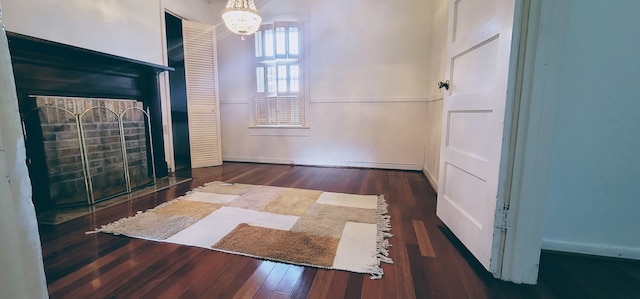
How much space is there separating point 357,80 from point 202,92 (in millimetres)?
2250

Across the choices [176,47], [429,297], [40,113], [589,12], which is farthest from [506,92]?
[176,47]

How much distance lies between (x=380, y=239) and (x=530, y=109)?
105 cm

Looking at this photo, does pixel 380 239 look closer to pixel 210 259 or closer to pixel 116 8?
pixel 210 259

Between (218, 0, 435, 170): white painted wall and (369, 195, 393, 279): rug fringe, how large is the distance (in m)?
1.57

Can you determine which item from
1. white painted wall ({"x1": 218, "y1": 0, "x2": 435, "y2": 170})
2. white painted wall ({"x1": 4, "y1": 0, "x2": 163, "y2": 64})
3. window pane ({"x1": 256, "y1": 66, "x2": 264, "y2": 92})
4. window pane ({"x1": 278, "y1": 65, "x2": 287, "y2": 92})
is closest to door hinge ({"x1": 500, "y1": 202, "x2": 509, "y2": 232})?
white painted wall ({"x1": 218, "y1": 0, "x2": 435, "y2": 170})

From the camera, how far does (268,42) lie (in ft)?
12.8

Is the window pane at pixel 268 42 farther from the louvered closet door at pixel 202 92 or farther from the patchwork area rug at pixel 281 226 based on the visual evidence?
the patchwork area rug at pixel 281 226

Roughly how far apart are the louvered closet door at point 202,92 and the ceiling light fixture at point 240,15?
1340 millimetres

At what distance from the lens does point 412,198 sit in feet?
8.02

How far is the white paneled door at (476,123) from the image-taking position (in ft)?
4.03

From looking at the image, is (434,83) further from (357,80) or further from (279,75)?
(279,75)

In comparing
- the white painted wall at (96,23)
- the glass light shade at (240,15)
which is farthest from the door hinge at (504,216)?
the white painted wall at (96,23)

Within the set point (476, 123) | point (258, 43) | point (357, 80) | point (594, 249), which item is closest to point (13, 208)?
point (476, 123)

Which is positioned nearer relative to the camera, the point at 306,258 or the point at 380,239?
the point at 306,258
